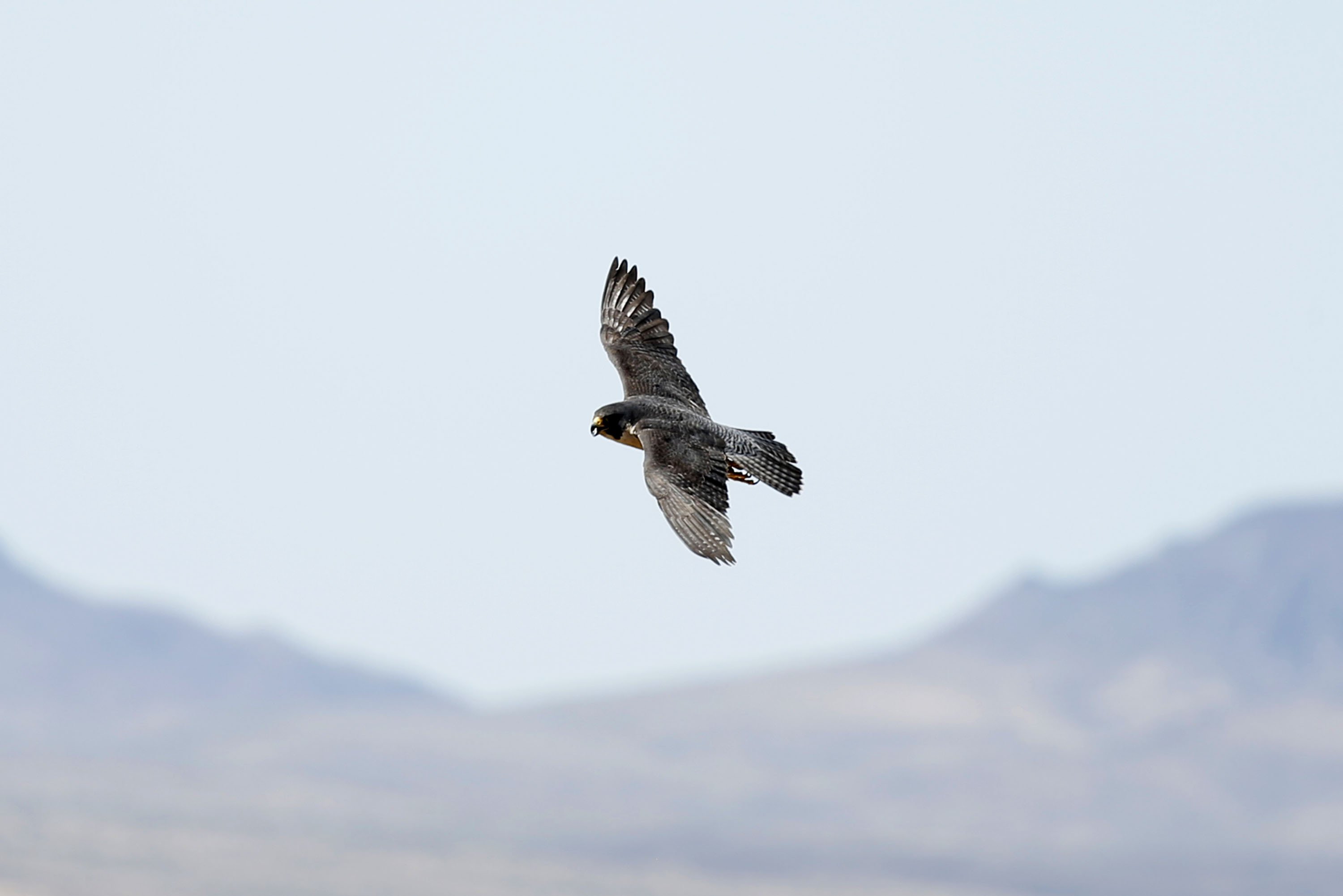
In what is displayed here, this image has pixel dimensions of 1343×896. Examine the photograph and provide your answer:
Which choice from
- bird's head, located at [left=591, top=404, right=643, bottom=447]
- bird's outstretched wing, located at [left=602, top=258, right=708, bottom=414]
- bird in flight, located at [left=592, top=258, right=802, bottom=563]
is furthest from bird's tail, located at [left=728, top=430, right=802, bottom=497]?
bird's outstretched wing, located at [left=602, top=258, right=708, bottom=414]

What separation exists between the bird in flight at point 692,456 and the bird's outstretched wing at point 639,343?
0.14ft

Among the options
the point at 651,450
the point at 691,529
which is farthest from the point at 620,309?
the point at 691,529

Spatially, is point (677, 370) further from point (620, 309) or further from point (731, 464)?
point (731, 464)

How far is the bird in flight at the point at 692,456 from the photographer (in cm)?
2434

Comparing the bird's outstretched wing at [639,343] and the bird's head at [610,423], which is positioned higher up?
the bird's outstretched wing at [639,343]

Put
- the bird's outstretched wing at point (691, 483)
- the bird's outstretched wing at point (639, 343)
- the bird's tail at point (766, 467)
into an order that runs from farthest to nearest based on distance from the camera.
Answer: the bird's outstretched wing at point (639, 343) < the bird's tail at point (766, 467) < the bird's outstretched wing at point (691, 483)

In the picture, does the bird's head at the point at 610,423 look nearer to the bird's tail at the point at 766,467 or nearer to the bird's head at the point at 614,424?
the bird's head at the point at 614,424

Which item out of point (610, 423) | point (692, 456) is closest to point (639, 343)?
point (610, 423)

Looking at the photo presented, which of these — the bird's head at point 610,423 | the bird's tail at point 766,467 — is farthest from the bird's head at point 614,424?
the bird's tail at point 766,467

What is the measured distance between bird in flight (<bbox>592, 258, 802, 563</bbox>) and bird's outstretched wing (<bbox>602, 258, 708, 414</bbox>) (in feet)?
0.14

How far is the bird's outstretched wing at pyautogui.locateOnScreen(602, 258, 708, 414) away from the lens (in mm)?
30703

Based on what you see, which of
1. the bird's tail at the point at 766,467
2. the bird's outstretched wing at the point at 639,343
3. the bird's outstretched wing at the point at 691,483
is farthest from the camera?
Result: the bird's outstretched wing at the point at 639,343

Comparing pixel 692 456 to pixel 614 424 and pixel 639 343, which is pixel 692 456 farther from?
pixel 639 343

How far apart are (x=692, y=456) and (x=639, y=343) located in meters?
6.79
